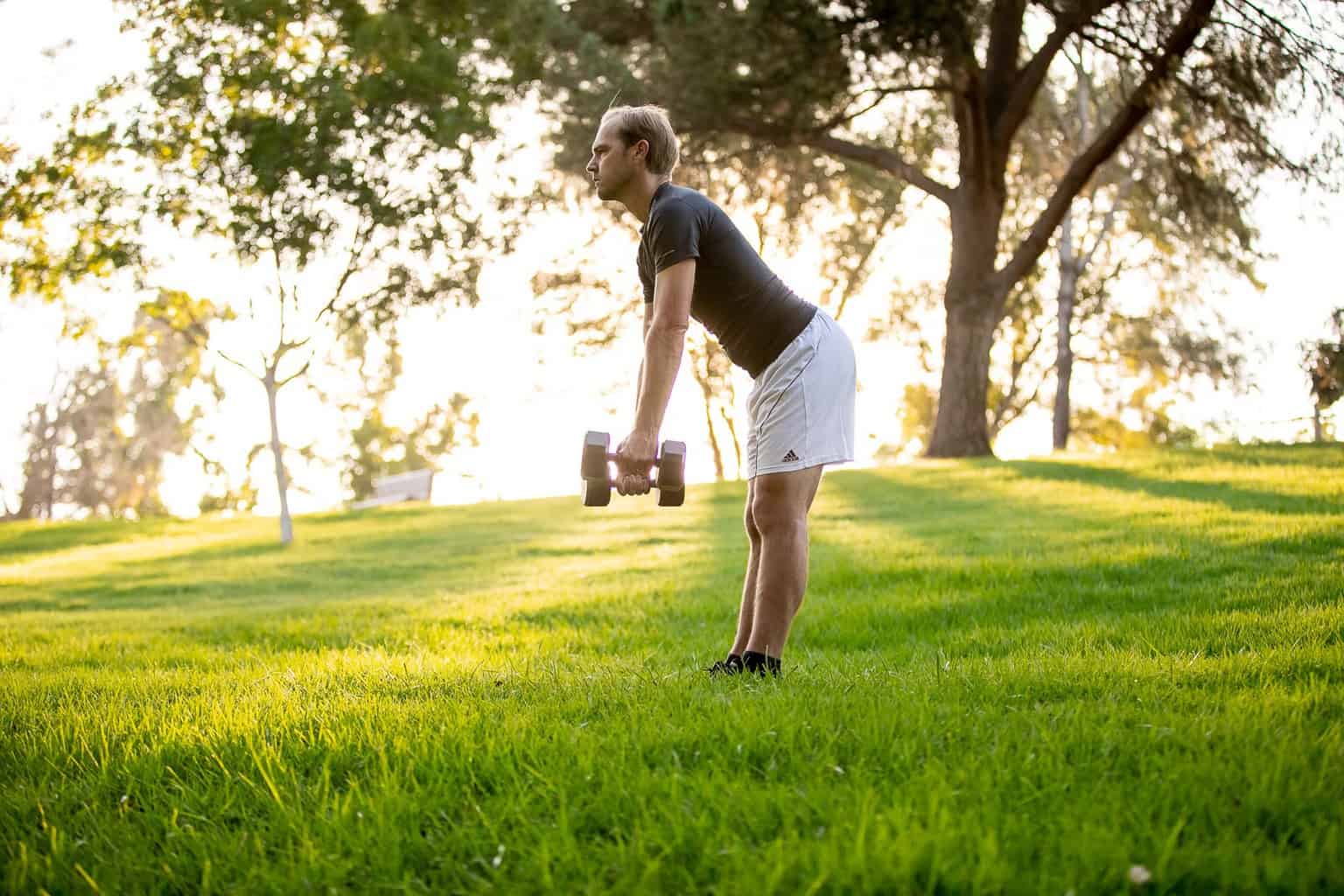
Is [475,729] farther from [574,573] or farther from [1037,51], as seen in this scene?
[1037,51]

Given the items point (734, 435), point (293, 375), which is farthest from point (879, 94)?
point (734, 435)

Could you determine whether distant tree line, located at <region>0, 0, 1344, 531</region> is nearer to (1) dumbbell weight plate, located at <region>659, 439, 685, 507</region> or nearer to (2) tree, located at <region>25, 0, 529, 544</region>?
(2) tree, located at <region>25, 0, 529, 544</region>

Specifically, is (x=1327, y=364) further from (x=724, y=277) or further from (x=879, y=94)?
(x=724, y=277)

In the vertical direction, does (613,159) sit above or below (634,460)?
above

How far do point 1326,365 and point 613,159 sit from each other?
17.7 m

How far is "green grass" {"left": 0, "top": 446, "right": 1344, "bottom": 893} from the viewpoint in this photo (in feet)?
8.59

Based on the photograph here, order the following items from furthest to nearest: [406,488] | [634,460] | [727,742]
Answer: [406,488] < [634,460] < [727,742]

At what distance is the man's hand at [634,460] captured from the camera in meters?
4.18

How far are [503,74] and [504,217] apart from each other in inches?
95.4

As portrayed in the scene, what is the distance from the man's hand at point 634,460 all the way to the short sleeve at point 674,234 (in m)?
0.65

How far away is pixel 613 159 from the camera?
4.40 metres

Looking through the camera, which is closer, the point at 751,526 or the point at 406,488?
the point at 751,526

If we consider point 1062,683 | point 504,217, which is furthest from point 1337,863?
point 504,217

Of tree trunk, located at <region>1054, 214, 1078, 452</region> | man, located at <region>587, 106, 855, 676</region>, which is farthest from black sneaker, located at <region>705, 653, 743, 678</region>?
tree trunk, located at <region>1054, 214, 1078, 452</region>
